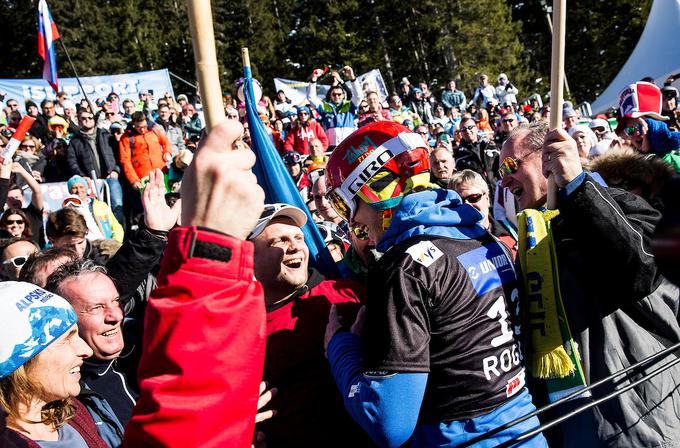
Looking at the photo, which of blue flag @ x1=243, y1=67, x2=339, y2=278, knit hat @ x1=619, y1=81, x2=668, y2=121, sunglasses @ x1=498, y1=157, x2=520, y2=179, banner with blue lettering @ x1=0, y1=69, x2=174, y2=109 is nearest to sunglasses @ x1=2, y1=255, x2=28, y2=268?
blue flag @ x1=243, y1=67, x2=339, y2=278

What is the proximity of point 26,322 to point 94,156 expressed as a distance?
984 cm

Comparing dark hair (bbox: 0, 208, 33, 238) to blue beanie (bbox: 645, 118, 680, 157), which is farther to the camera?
dark hair (bbox: 0, 208, 33, 238)

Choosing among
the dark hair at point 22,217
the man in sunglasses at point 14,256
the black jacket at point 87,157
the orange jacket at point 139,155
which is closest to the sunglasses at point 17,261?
the man in sunglasses at point 14,256

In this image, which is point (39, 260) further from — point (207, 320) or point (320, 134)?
point (320, 134)

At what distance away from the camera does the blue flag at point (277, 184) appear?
3.61m

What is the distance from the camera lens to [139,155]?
36.6 ft

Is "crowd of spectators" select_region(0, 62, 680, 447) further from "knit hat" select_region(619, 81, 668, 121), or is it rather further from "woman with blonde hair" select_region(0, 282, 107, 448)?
"knit hat" select_region(619, 81, 668, 121)

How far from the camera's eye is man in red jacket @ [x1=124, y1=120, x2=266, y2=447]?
3.93 feet

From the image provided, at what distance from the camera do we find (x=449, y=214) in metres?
2.37

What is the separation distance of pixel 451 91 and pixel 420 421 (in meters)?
18.5

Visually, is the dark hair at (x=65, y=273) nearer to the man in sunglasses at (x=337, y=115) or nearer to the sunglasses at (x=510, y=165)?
the sunglasses at (x=510, y=165)

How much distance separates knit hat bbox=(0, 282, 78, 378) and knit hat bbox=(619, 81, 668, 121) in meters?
5.52

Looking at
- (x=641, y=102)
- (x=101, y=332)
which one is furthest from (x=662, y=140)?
(x=101, y=332)

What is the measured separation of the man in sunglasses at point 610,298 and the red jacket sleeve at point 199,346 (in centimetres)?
158
